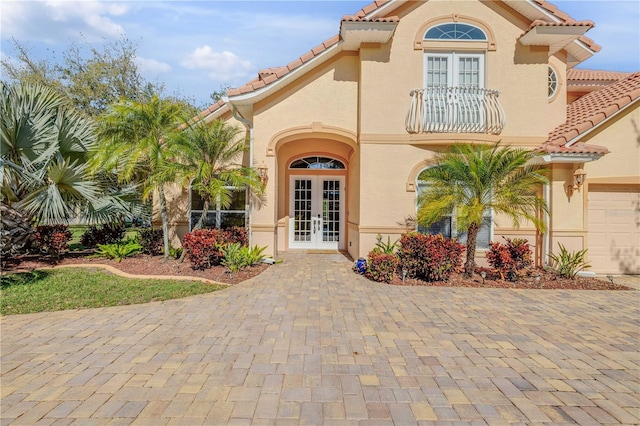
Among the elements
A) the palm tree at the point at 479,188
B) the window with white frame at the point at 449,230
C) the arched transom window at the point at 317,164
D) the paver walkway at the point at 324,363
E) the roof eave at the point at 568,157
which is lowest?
the paver walkway at the point at 324,363

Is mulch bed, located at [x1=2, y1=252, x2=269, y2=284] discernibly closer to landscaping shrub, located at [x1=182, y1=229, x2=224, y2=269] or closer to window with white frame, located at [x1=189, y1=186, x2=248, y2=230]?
landscaping shrub, located at [x1=182, y1=229, x2=224, y2=269]

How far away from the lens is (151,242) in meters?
11.3

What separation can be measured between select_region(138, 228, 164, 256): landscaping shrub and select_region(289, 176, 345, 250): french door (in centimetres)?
478

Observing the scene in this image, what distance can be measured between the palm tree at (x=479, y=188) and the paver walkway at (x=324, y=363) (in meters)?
2.31

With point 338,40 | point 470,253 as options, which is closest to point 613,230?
point 470,253

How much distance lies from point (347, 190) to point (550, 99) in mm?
7465

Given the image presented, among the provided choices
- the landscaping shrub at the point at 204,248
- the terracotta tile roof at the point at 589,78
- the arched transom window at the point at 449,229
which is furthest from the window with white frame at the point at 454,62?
the landscaping shrub at the point at 204,248

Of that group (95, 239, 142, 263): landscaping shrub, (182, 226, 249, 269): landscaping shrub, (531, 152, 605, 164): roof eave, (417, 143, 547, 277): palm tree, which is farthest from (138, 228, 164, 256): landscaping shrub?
(531, 152, 605, 164): roof eave

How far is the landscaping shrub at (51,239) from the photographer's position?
33.4 ft

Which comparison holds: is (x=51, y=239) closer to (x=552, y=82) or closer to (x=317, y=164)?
(x=317, y=164)

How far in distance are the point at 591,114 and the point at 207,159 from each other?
1150 centimetres

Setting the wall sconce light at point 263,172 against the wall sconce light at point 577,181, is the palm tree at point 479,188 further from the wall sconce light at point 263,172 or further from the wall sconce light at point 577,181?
the wall sconce light at point 263,172

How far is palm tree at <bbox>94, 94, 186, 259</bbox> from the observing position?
916cm

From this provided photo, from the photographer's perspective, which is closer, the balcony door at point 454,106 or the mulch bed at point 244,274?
the mulch bed at point 244,274
